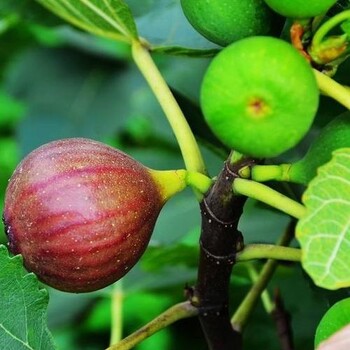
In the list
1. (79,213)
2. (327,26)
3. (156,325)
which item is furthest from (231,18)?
(156,325)

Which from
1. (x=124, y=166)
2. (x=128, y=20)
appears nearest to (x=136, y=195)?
(x=124, y=166)

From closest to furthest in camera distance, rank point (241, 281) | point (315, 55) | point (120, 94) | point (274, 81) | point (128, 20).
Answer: point (274, 81)
point (315, 55)
point (128, 20)
point (241, 281)
point (120, 94)

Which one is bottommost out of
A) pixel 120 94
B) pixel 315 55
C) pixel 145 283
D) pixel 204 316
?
pixel 120 94

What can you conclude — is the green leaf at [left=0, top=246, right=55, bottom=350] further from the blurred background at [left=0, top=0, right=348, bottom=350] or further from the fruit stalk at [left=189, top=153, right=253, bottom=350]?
the blurred background at [left=0, top=0, right=348, bottom=350]

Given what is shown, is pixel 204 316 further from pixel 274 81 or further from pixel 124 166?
pixel 274 81

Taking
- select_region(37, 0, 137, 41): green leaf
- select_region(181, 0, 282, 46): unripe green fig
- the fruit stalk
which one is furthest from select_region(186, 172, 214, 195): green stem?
select_region(37, 0, 137, 41): green leaf

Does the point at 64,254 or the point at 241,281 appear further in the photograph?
the point at 241,281

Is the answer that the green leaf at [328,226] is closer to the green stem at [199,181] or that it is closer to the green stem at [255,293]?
the green stem at [199,181]
